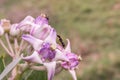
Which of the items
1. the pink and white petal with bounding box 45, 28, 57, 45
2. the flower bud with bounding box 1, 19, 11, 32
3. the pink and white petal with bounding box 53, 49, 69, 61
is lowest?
the pink and white petal with bounding box 53, 49, 69, 61

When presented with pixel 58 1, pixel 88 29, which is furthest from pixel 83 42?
pixel 58 1

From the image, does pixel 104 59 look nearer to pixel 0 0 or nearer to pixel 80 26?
pixel 80 26

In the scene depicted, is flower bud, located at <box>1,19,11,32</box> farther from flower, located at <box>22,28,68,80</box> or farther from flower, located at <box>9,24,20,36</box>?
flower, located at <box>22,28,68,80</box>

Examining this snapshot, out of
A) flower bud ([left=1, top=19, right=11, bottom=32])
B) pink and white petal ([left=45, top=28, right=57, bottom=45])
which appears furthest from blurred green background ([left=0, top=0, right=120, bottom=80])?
pink and white petal ([left=45, top=28, right=57, bottom=45])

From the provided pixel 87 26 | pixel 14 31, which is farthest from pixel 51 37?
pixel 87 26

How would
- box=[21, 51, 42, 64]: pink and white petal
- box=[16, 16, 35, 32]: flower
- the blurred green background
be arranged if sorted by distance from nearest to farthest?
box=[21, 51, 42, 64]: pink and white petal → box=[16, 16, 35, 32]: flower → the blurred green background
